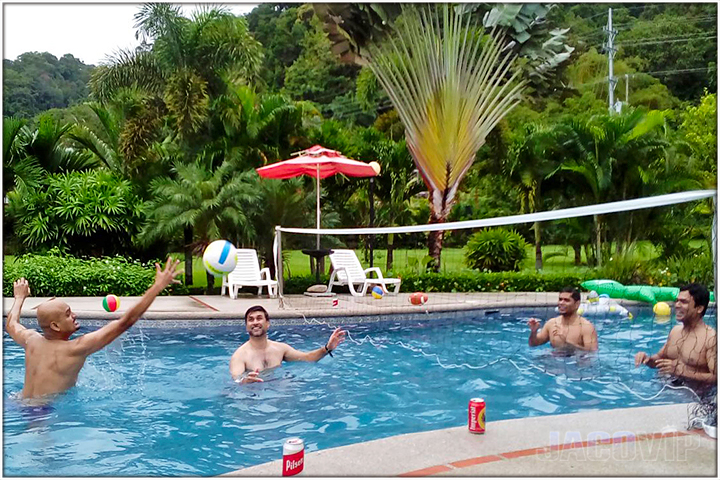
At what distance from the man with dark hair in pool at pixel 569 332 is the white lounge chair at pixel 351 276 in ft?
18.7

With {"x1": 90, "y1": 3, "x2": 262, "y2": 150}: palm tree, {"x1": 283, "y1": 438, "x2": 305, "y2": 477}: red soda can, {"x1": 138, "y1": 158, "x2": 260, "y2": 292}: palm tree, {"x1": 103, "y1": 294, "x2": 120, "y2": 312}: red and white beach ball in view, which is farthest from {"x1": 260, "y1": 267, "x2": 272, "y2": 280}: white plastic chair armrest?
{"x1": 283, "y1": 438, "x2": 305, "y2": 477}: red soda can

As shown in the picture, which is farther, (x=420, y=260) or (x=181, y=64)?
(x=420, y=260)

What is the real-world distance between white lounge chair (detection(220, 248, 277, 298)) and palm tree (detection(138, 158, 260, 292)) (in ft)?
1.92

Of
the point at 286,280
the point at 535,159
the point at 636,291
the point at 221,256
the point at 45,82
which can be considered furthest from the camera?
the point at 45,82

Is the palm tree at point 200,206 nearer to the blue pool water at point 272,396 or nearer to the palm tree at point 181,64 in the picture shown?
the palm tree at point 181,64

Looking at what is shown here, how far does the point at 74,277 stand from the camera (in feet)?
41.7

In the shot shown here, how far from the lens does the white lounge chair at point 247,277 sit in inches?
503

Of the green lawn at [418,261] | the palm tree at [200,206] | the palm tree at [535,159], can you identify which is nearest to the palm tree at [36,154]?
the green lawn at [418,261]

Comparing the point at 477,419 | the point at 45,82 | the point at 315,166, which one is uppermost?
the point at 45,82

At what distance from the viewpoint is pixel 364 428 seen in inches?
237

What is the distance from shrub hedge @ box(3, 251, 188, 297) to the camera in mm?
12648

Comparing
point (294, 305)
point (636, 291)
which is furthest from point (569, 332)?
point (294, 305)

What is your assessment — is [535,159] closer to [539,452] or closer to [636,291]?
[636,291]

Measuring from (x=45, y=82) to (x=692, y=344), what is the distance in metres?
34.3
